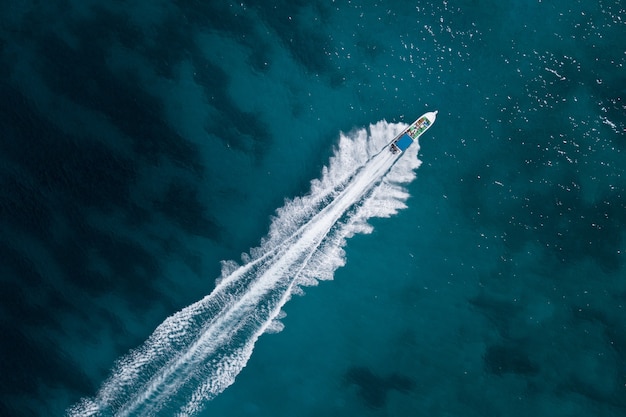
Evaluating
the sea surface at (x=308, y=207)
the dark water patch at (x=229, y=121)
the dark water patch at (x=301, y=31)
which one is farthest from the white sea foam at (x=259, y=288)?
the dark water patch at (x=301, y=31)

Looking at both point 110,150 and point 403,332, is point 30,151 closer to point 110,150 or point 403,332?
point 110,150

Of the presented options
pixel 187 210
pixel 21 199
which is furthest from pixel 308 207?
pixel 21 199

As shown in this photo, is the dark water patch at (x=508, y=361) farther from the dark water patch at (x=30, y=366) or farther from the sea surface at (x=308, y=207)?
the dark water patch at (x=30, y=366)

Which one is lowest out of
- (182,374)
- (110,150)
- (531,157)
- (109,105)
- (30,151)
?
(182,374)

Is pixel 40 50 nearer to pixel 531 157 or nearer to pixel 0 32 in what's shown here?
pixel 0 32

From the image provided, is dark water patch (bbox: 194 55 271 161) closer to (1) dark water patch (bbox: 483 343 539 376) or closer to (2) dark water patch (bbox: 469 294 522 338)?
(2) dark water patch (bbox: 469 294 522 338)

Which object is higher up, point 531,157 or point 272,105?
point 531,157

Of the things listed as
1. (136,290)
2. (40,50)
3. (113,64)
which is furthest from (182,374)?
(40,50)
